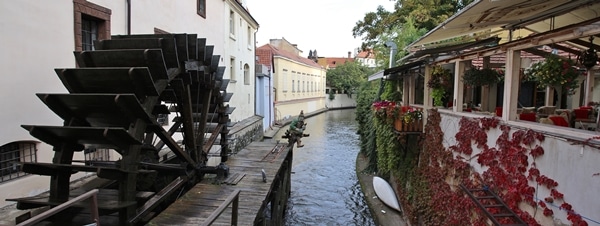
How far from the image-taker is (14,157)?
475 centimetres

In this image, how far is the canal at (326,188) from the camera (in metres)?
9.59

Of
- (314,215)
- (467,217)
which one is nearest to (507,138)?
(467,217)

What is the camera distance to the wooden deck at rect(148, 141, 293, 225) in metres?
4.36

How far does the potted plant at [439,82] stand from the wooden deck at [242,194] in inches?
127

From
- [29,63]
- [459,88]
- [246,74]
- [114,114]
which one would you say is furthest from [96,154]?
[246,74]

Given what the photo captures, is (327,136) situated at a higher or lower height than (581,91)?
lower

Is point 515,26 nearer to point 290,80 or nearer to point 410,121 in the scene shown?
point 410,121

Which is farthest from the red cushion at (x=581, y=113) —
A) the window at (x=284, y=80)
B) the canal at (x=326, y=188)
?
the window at (x=284, y=80)

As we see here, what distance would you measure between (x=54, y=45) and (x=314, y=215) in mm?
7170

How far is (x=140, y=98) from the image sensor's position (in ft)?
14.0

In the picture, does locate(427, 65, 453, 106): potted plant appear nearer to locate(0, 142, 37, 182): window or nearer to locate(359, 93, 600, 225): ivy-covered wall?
locate(359, 93, 600, 225): ivy-covered wall

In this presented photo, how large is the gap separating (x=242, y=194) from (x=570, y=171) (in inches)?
159

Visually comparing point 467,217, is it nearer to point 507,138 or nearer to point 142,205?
point 507,138

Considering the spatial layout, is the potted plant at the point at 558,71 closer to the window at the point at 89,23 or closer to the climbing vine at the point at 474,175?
the climbing vine at the point at 474,175
